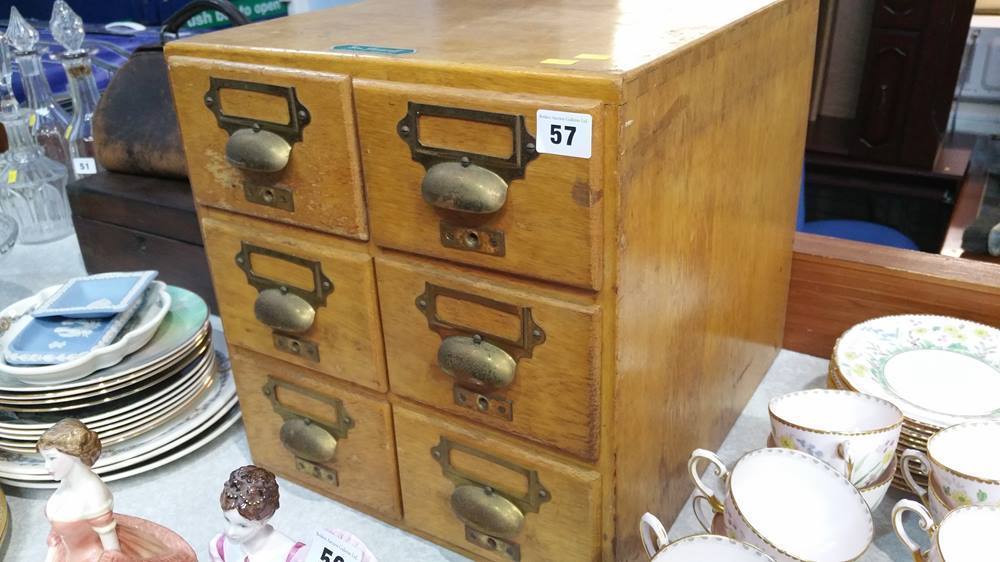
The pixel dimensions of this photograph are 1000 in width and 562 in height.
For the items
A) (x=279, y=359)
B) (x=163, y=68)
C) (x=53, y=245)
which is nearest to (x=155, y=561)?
(x=279, y=359)

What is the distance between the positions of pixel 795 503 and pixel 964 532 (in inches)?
5.4

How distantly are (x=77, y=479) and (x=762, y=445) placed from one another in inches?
26.4

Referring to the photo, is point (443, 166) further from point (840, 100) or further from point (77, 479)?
point (840, 100)

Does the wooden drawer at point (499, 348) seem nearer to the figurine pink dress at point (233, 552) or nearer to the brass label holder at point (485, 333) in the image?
the brass label holder at point (485, 333)

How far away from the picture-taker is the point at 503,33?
70 cm

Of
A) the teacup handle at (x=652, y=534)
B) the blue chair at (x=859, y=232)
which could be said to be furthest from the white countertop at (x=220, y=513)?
the blue chair at (x=859, y=232)

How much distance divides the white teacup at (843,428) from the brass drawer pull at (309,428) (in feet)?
1.36

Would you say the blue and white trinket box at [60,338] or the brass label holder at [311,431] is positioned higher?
the blue and white trinket box at [60,338]

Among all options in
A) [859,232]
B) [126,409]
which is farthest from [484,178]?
[859,232]

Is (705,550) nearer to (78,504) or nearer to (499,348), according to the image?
(499,348)

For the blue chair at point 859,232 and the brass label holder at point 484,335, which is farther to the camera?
the blue chair at point 859,232

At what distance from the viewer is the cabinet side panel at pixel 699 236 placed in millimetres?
621

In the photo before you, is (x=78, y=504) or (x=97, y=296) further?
(x=97, y=296)

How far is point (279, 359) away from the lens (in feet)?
2.75
